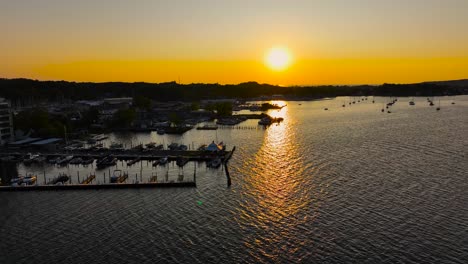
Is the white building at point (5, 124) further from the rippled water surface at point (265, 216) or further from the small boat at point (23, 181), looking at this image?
the small boat at point (23, 181)

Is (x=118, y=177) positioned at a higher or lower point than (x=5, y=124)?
lower

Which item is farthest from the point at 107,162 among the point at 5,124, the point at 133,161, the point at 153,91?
the point at 153,91

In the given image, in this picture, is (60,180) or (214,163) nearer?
(60,180)

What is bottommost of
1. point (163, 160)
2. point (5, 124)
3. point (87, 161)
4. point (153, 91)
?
point (87, 161)

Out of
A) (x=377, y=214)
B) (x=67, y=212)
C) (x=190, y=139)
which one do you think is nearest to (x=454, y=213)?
(x=377, y=214)

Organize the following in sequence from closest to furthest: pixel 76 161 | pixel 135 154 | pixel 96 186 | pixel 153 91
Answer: pixel 96 186 < pixel 76 161 < pixel 135 154 < pixel 153 91

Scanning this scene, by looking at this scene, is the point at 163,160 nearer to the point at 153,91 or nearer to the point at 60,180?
the point at 60,180

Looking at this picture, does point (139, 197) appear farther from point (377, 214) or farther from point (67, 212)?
point (377, 214)
